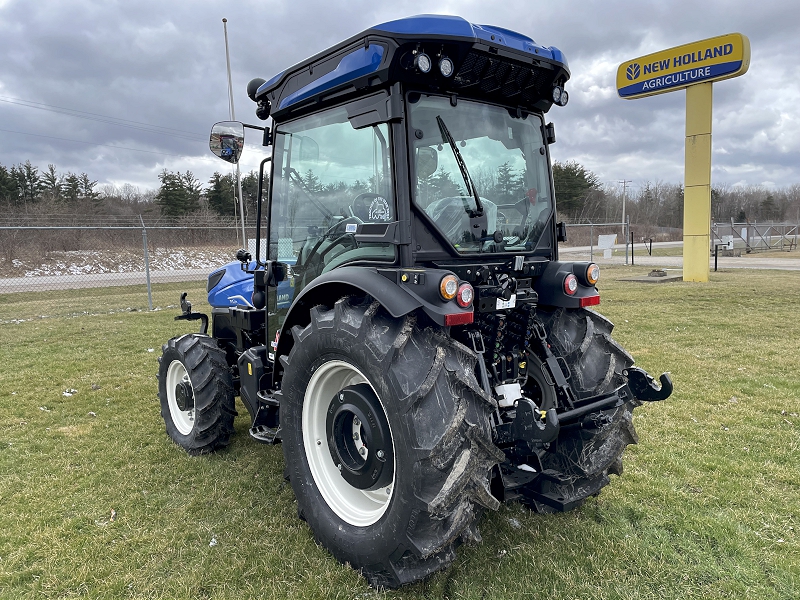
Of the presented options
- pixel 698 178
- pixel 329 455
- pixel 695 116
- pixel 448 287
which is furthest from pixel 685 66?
pixel 329 455

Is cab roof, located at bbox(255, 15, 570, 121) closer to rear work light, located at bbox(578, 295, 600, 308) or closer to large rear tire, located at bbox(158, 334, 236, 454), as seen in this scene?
rear work light, located at bbox(578, 295, 600, 308)

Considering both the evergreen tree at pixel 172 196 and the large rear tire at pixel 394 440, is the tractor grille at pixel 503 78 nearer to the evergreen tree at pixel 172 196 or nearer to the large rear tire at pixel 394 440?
the large rear tire at pixel 394 440

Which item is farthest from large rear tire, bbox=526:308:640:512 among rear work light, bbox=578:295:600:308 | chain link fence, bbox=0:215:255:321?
chain link fence, bbox=0:215:255:321

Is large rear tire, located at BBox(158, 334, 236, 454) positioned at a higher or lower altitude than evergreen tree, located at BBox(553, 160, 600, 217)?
lower

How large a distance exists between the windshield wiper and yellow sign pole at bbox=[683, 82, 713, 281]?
14.5 m

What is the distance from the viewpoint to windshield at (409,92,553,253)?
266 centimetres

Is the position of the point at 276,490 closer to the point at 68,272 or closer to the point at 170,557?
the point at 170,557

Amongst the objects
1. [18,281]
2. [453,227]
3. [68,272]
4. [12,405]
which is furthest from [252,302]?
[68,272]

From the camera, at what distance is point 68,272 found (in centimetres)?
1998

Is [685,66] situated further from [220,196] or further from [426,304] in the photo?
[220,196]

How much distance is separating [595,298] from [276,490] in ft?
7.89

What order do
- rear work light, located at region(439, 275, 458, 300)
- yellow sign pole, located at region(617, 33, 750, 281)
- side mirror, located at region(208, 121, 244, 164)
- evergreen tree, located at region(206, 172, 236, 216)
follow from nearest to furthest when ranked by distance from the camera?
rear work light, located at region(439, 275, 458, 300)
side mirror, located at region(208, 121, 244, 164)
yellow sign pole, located at region(617, 33, 750, 281)
evergreen tree, located at region(206, 172, 236, 216)

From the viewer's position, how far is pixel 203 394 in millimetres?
4031

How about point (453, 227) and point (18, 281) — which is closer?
point (453, 227)
